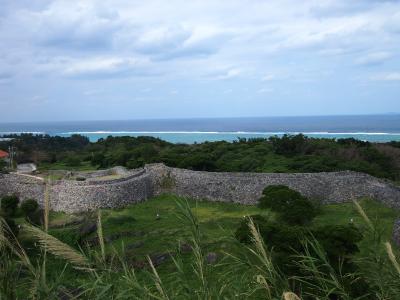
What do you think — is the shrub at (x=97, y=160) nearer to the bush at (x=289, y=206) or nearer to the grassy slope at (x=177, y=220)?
the grassy slope at (x=177, y=220)

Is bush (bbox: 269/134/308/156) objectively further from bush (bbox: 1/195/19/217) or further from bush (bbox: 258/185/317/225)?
bush (bbox: 1/195/19/217)

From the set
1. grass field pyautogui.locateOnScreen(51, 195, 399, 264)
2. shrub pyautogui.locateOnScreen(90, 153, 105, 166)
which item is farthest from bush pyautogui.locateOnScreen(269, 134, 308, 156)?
shrub pyautogui.locateOnScreen(90, 153, 105, 166)

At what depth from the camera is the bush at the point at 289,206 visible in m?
19.9

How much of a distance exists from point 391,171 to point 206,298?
3613 cm

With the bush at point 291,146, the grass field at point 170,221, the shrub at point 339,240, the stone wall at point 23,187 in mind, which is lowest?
the grass field at point 170,221

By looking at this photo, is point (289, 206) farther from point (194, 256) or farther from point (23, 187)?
point (23, 187)

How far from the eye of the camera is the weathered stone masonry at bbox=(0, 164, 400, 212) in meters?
25.7

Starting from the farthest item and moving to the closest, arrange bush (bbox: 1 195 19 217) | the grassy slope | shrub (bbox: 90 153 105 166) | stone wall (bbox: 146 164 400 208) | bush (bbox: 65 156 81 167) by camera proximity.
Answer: bush (bbox: 65 156 81 167), shrub (bbox: 90 153 105 166), stone wall (bbox: 146 164 400 208), bush (bbox: 1 195 19 217), the grassy slope

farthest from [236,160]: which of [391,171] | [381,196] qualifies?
[381,196]

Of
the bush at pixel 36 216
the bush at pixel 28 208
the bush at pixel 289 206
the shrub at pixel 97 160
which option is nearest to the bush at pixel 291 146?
the shrub at pixel 97 160

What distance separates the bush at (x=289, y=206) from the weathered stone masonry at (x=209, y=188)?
3.64 m

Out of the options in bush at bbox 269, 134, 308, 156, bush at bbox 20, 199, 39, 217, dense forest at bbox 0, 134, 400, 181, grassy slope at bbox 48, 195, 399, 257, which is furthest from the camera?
bush at bbox 269, 134, 308, 156

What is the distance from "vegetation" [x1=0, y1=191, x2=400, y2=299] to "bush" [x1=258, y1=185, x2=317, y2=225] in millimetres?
493

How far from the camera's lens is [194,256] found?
572 cm
